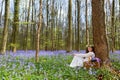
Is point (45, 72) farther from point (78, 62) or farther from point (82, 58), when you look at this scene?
point (82, 58)

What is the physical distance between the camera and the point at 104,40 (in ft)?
36.2

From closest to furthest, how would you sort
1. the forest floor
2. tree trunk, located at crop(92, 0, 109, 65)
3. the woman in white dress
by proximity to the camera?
1. the forest floor
2. the woman in white dress
3. tree trunk, located at crop(92, 0, 109, 65)

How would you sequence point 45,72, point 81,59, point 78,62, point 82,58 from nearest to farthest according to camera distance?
point 45,72 → point 78,62 → point 81,59 → point 82,58

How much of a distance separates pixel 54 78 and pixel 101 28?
191 inches

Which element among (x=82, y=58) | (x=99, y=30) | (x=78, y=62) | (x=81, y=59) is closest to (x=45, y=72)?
(x=78, y=62)

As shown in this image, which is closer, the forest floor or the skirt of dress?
the forest floor

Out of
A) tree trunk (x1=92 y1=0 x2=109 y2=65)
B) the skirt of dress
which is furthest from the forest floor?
tree trunk (x1=92 y1=0 x2=109 y2=65)

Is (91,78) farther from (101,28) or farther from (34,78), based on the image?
(101,28)

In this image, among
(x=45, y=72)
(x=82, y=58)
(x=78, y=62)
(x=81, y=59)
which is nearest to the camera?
(x=45, y=72)

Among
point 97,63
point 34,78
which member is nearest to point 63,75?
point 34,78

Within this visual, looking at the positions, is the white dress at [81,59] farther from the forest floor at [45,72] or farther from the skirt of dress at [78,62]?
the forest floor at [45,72]

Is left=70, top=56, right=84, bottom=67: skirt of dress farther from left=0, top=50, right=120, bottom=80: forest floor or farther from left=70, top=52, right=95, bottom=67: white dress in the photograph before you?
left=0, top=50, right=120, bottom=80: forest floor

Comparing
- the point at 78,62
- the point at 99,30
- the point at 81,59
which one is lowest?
the point at 78,62

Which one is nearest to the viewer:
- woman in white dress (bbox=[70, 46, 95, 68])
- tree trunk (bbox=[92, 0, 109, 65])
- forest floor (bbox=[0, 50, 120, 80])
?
forest floor (bbox=[0, 50, 120, 80])
